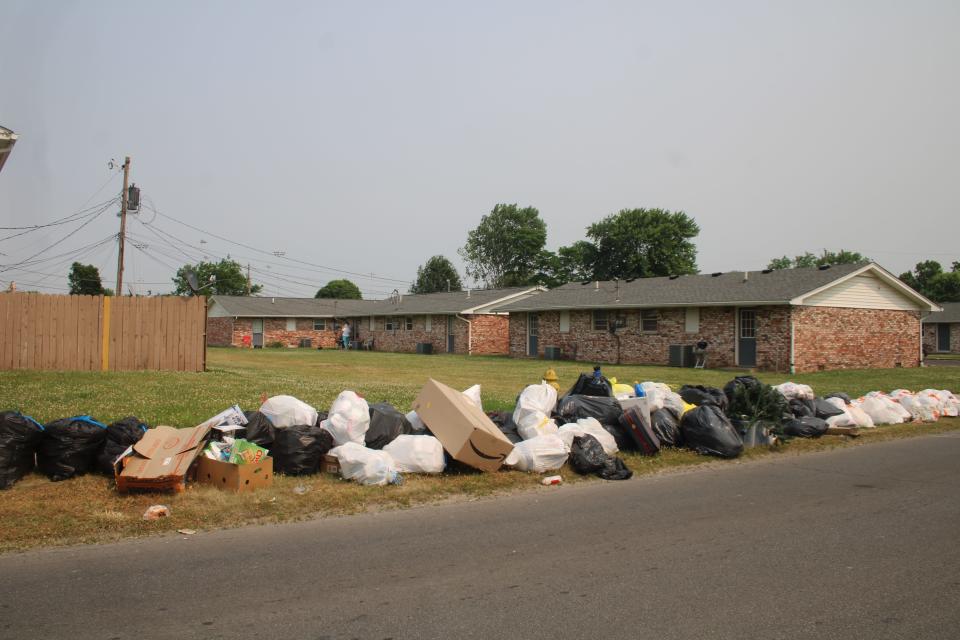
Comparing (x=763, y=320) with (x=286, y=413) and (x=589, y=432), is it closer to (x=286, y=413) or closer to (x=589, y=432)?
(x=589, y=432)

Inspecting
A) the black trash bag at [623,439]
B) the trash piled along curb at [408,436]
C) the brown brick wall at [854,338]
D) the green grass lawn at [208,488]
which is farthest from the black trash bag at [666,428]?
the brown brick wall at [854,338]

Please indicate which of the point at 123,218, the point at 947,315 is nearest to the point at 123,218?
the point at 123,218

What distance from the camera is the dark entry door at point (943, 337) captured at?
45812 millimetres

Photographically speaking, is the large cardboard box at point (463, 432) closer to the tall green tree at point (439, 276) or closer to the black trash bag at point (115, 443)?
the black trash bag at point (115, 443)

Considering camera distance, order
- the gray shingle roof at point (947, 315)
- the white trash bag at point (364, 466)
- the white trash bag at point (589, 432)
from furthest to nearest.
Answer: the gray shingle roof at point (947, 315)
the white trash bag at point (589, 432)
the white trash bag at point (364, 466)

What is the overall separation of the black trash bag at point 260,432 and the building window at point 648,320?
23260 mm

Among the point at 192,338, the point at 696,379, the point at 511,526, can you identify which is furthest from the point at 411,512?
the point at 696,379

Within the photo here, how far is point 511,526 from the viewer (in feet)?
19.9

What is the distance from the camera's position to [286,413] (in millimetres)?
7887

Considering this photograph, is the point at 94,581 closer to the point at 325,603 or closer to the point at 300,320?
the point at 325,603

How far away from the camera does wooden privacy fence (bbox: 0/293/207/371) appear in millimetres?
17250

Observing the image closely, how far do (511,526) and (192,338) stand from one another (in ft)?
48.8

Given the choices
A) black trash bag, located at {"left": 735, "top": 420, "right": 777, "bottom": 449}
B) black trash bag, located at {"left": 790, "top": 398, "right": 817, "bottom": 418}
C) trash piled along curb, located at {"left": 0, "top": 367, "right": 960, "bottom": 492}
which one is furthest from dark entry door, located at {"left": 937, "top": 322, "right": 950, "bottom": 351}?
black trash bag, located at {"left": 735, "top": 420, "right": 777, "bottom": 449}

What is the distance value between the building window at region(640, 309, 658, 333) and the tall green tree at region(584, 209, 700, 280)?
35322mm
